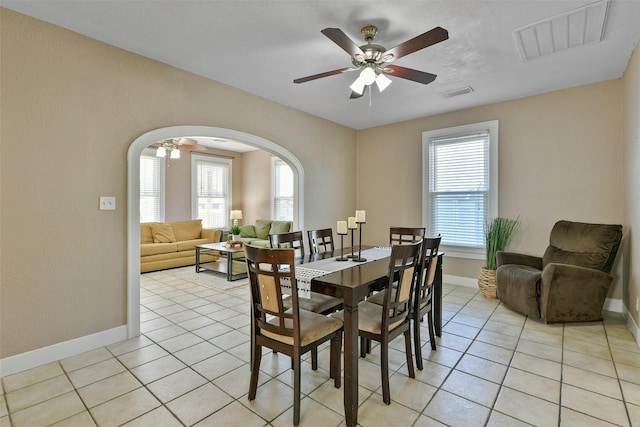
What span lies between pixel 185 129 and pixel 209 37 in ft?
3.30

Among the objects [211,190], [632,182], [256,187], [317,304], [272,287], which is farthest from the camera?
[256,187]

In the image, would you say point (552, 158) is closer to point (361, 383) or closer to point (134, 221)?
point (361, 383)

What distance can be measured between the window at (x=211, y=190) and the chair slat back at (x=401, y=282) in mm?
6513

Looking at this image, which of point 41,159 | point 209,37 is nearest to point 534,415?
point 209,37

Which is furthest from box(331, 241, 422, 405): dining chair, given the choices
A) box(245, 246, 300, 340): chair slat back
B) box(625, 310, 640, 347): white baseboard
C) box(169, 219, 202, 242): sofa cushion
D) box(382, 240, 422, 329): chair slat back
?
box(169, 219, 202, 242): sofa cushion

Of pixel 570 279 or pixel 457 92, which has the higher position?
pixel 457 92

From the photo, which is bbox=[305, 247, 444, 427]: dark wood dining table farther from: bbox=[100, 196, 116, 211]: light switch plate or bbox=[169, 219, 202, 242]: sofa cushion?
bbox=[169, 219, 202, 242]: sofa cushion

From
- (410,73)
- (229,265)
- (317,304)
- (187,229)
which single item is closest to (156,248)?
(187,229)

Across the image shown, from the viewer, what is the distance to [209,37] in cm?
262

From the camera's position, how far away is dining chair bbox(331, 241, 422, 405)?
1914 millimetres

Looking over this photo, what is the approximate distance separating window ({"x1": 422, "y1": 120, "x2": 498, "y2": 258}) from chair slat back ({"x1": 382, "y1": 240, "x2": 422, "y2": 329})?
9.18 ft

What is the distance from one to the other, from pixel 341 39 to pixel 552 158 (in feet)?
11.4

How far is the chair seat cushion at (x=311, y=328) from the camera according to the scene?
182 cm

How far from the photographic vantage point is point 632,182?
3000 millimetres
